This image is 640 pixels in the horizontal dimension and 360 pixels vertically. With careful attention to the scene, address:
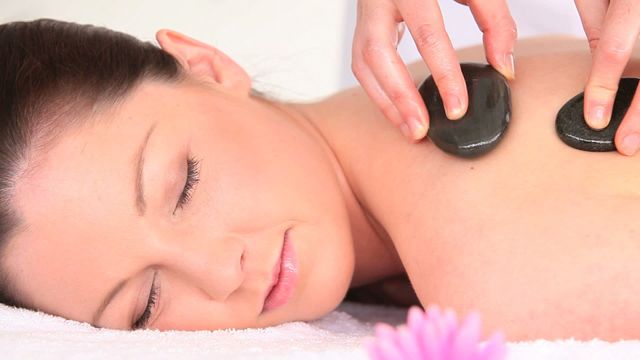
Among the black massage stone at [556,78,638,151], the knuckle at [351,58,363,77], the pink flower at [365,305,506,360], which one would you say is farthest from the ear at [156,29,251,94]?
the pink flower at [365,305,506,360]

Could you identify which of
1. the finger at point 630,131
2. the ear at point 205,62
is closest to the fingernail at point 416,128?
the finger at point 630,131

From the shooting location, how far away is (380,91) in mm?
896

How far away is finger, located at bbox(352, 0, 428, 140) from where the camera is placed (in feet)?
2.77

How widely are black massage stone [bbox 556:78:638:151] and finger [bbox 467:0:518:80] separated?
0.09 m

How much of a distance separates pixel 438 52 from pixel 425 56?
0.7 inches

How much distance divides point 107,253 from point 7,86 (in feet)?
0.86

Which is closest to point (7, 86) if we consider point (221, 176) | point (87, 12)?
point (221, 176)

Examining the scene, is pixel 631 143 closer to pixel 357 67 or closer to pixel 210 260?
pixel 357 67

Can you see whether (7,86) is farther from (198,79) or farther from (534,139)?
(534,139)

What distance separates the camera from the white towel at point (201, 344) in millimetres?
605

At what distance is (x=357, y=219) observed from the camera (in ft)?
3.59

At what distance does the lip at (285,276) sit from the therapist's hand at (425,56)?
0.20 m

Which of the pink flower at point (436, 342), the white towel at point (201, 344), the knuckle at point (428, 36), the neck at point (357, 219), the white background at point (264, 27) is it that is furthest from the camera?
the white background at point (264, 27)

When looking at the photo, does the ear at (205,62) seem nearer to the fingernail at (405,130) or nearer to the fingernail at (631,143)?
the fingernail at (405,130)
